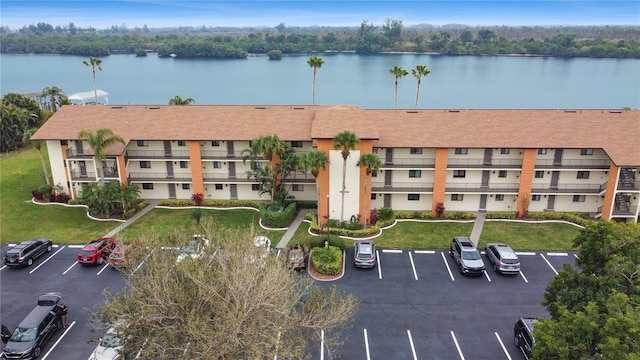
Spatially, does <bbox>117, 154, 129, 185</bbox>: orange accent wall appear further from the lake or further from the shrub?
the lake

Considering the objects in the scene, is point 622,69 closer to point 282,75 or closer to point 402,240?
point 282,75

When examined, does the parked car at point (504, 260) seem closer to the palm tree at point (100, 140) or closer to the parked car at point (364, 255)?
the parked car at point (364, 255)

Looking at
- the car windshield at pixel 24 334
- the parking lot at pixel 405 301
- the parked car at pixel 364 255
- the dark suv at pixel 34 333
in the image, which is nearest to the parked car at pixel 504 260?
the parking lot at pixel 405 301

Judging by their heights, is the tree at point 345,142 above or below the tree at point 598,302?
above

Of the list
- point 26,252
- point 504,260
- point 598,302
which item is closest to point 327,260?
point 504,260

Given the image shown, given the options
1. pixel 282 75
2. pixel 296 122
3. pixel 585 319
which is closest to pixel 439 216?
pixel 296 122
